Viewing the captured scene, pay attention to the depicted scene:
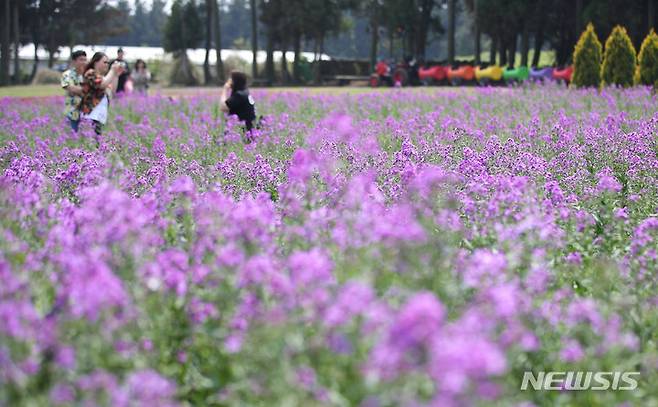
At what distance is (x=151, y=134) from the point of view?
11.8m

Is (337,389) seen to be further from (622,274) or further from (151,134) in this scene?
(151,134)

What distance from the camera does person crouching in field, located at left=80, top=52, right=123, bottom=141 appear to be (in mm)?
11117

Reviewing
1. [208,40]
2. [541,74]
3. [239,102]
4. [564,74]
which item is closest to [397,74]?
[541,74]

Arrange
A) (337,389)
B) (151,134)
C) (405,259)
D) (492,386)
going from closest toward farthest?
(492,386), (337,389), (405,259), (151,134)

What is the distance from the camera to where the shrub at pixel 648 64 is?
66.5ft

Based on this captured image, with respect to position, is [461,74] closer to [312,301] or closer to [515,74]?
[515,74]

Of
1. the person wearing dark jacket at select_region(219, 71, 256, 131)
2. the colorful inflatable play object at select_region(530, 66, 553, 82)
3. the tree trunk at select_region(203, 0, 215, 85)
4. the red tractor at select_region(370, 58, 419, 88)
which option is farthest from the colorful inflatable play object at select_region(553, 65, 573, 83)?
the tree trunk at select_region(203, 0, 215, 85)

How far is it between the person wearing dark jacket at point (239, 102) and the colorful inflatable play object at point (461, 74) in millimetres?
27435

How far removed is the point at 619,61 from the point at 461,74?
1790 centimetres

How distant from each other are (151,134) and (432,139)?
406 centimetres

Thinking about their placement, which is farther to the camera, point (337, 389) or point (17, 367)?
point (337, 389)

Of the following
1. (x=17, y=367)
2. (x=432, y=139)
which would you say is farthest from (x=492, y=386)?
(x=432, y=139)

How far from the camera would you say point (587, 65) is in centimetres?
2262

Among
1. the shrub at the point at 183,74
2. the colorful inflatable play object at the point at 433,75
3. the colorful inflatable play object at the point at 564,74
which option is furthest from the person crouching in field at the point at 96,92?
the shrub at the point at 183,74
